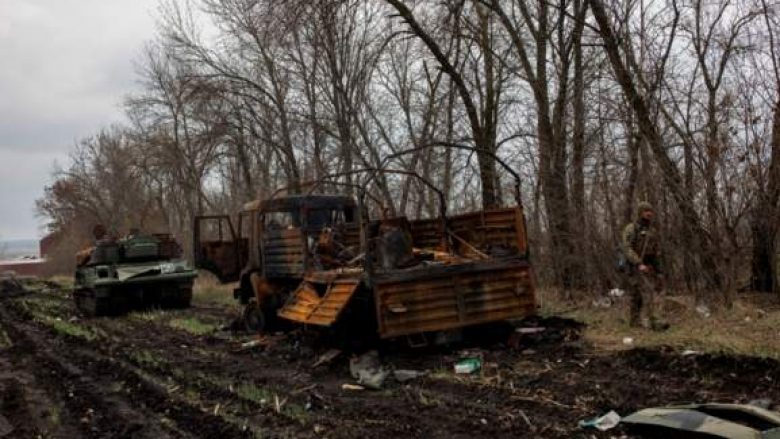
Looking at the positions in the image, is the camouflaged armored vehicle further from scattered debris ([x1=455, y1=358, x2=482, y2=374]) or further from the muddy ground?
scattered debris ([x1=455, y1=358, x2=482, y2=374])

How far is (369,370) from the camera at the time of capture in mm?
8242

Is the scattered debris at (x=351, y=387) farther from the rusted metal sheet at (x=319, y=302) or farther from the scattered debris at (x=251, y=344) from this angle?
the scattered debris at (x=251, y=344)

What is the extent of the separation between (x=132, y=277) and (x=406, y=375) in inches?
452

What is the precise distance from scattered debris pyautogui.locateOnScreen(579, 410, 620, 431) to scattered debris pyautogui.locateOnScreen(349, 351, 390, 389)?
8.13ft

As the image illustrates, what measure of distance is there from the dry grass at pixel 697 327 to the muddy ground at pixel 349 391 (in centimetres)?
34

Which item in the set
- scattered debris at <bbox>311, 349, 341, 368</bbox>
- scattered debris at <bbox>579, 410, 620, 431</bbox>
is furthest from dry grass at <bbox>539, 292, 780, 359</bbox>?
scattered debris at <bbox>311, 349, 341, 368</bbox>

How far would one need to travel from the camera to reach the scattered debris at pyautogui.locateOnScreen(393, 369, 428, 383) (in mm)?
7910

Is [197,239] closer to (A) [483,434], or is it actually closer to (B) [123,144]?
(A) [483,434]

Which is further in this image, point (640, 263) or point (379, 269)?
point (640, 263)

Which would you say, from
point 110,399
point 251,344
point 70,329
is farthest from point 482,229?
point 70,329

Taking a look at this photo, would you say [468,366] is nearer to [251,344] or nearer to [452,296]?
[452,296]

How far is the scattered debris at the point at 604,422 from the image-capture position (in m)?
5.53

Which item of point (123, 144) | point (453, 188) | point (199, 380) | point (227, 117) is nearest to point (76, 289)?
point (227, 117)

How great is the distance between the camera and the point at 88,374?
952 cm
